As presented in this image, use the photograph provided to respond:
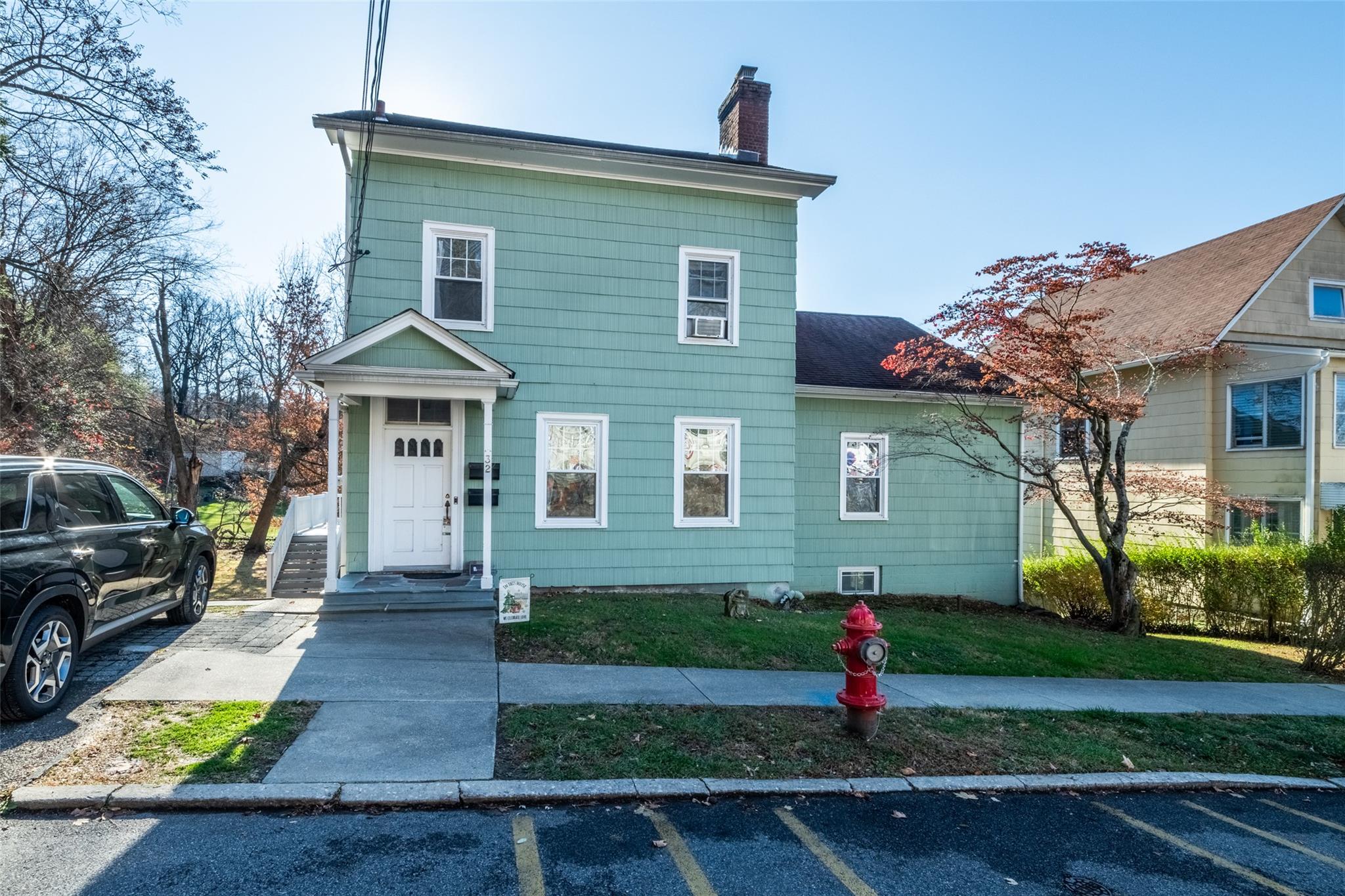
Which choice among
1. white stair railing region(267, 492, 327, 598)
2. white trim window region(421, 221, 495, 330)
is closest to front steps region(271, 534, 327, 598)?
white stair railing region(267, 492, 327, 598)

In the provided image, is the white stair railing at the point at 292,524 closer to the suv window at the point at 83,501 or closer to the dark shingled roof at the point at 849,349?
the suv window at the point at 83,501

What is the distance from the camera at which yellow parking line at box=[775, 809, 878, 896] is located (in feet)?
12.0

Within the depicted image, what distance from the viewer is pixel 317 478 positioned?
2138 cm

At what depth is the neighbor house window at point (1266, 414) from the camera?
567 inches

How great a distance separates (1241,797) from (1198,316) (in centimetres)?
1387

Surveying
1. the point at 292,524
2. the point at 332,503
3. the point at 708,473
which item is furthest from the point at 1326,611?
the point at 292,524

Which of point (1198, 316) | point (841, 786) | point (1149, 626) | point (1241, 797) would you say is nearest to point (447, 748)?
point (841, 786)

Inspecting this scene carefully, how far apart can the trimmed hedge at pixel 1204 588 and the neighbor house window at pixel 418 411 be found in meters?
11.5

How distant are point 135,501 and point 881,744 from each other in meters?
6.94

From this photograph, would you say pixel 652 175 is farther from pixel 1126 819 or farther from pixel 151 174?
pixel 1126 819

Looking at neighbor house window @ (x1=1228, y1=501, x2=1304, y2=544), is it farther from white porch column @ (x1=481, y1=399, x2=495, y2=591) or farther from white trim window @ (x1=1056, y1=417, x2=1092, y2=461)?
white porch column @ (x1=481, y1=399, x2=495, y2=591)

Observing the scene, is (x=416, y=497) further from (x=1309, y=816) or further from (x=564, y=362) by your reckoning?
(x=1309, y=816)

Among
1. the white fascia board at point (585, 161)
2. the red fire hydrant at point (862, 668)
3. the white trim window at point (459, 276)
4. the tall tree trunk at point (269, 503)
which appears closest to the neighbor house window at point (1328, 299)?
the white fascia board at point (585, 161)

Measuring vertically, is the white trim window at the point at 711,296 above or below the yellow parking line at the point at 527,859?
above
